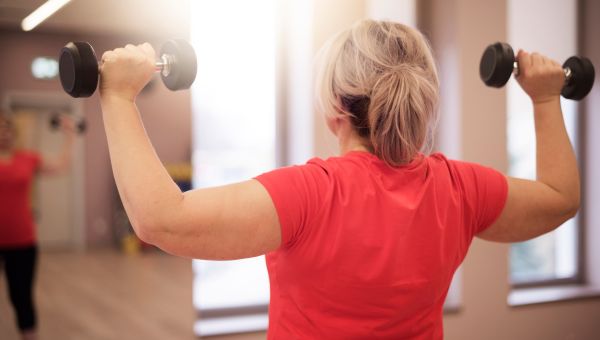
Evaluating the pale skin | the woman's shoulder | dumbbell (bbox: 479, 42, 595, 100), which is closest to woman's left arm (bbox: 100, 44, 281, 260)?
the pale skin

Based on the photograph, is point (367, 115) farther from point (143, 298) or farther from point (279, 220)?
point (143, 298)

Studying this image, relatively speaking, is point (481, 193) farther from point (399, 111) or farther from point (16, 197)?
point (16, 197)

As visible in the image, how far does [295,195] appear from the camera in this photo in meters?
0.71

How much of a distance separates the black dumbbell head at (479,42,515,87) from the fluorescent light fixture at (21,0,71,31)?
1.34 m

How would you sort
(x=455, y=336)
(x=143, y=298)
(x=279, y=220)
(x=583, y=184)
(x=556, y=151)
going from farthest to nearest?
(x=583, y=184)
(x=143, y=298)
(x=455, y=336)
(x=556, y=151)
(x=279, y=220)

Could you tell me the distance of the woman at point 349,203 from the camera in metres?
0.68

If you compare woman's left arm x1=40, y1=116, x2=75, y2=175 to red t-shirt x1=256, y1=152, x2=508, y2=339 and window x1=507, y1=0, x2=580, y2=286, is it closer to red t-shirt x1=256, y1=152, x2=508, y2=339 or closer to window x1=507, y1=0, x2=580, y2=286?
red t-shirt x1=256, y1=152, x2=508, y2=339

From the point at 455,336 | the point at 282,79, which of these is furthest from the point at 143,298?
the point at 455,336

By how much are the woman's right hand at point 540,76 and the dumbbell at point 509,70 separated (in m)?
0.02

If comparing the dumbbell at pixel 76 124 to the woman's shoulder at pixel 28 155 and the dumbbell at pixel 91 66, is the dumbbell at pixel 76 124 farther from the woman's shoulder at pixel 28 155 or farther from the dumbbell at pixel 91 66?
Result: the dumbbell at pixel 91 66

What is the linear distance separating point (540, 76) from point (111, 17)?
1392mm

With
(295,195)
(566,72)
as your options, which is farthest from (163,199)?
(566,72)

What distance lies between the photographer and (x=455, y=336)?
6.94ft

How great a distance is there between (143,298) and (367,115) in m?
1.82
